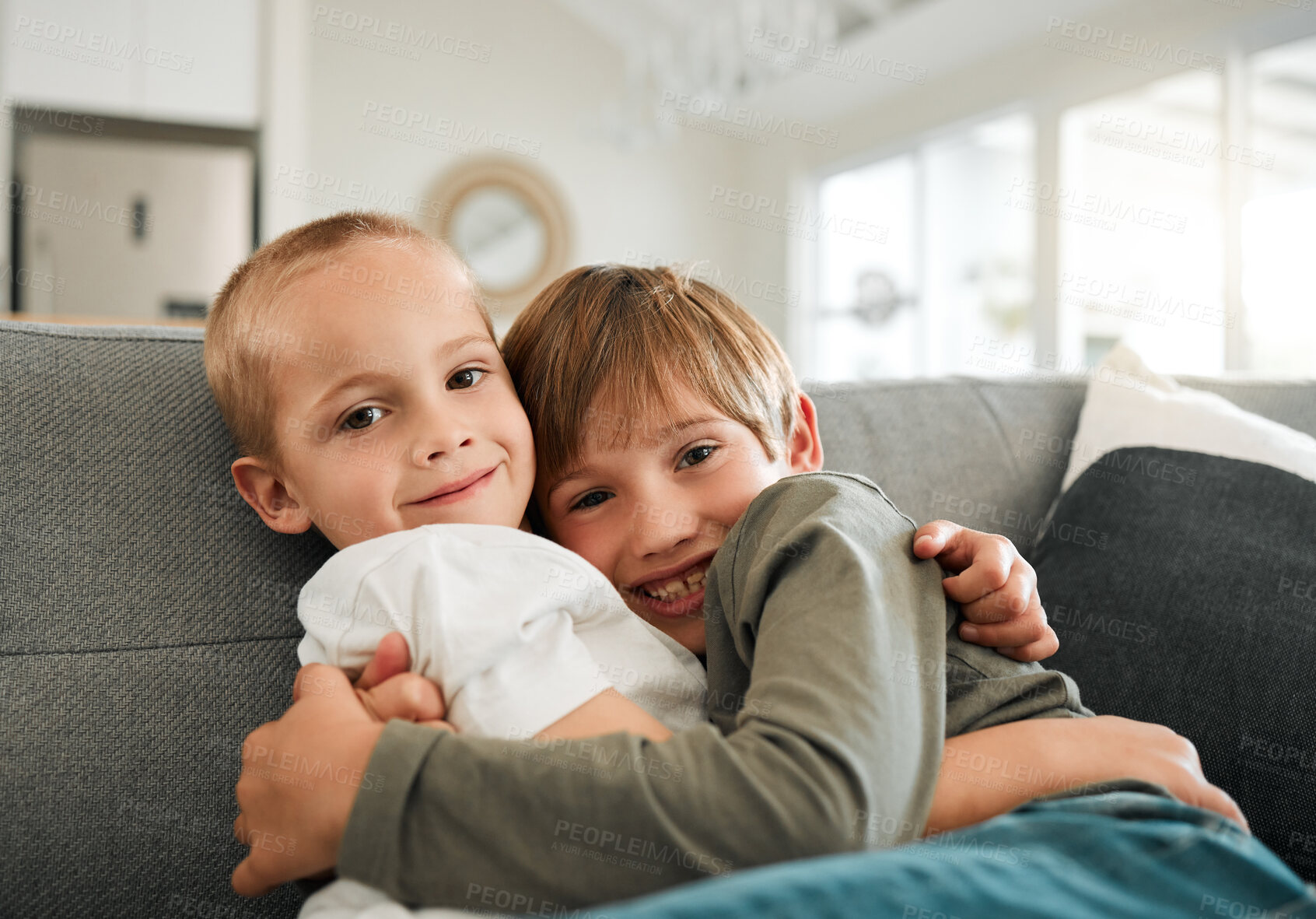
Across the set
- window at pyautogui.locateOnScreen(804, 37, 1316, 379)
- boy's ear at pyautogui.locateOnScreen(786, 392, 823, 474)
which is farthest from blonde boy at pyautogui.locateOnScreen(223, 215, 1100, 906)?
window at pyautogui.locateOnScreen(804, 37, 1316, 379)

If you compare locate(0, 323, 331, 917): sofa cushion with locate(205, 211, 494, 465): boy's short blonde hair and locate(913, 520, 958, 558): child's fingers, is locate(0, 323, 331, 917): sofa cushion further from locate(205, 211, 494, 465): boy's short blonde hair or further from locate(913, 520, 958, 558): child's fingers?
locate(913, 520, 958, 558): child's fingers

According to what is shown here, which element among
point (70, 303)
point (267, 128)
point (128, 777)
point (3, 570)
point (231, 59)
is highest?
point (231, 59)

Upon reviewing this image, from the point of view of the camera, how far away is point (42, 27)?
12.8ft

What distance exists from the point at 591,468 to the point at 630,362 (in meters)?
0.12

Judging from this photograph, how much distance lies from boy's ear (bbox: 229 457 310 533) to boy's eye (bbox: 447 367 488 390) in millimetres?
187

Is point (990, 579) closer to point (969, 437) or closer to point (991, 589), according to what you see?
point (991, 589)

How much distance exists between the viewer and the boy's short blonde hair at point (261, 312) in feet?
2.82

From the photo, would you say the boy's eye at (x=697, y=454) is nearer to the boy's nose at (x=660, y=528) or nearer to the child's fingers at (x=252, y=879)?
the boy's nose at (x=660, y=528)

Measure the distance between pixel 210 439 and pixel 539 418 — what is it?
0.34 m

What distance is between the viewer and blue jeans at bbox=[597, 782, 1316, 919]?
472 mm

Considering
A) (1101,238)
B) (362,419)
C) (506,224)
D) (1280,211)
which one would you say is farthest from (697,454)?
(506,224)

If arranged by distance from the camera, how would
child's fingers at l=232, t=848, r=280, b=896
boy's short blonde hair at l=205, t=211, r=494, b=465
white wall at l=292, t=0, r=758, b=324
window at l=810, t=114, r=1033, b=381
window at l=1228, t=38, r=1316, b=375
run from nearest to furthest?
child's fingers at l=232, t=848, r=280, b=896, boy's short blonde hair at l=205, t=211, r=494, b=465, window at l=1228, t=38, r=1316, b=375, window at l=810, t=114, r=1033, b=381, white wall at l=292, t=0, r=758, b=324

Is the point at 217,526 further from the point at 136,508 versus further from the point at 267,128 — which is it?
the point at 267,128

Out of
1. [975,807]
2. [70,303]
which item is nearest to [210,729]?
[975,807]
